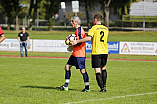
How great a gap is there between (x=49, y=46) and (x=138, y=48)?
746 centimetres

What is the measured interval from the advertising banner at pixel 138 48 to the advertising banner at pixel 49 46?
190 inches

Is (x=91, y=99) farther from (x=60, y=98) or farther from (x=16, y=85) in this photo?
(x=16, y=85)

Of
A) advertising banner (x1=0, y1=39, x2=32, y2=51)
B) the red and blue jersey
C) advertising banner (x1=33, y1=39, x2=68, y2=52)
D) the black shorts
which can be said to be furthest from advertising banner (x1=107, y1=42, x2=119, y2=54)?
the black shorts

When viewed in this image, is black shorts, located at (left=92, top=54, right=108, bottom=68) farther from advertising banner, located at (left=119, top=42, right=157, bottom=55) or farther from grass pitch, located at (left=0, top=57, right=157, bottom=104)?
advertising banner, located at (left=119, top=42, right=157, bottom=55)

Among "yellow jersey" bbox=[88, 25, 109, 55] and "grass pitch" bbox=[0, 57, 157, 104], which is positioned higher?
"yellow jersey" bbox=[88, 25, 109, 55]

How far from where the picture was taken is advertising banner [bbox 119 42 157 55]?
29781mm

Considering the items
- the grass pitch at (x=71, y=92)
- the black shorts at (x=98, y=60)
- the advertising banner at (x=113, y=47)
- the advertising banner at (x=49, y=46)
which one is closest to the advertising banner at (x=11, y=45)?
the advertising banner at (x=49, y=46)

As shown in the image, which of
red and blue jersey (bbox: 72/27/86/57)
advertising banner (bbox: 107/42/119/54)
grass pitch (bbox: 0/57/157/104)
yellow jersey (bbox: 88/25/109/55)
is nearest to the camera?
grass pitch (bbox: 0/57/157/104)

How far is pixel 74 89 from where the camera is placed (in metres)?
11.3

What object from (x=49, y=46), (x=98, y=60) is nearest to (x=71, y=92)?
(x=98, y=60)

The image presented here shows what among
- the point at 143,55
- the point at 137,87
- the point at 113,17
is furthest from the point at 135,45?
the point at 113,17

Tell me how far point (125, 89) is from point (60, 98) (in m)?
2.68

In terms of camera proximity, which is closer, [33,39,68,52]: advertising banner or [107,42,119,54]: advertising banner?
[107,42,119,54]: advertising banner

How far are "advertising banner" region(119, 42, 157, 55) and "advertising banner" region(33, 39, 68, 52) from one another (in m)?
4.82
